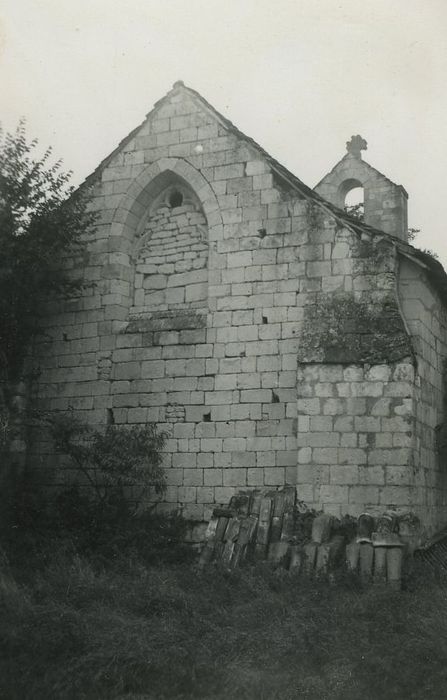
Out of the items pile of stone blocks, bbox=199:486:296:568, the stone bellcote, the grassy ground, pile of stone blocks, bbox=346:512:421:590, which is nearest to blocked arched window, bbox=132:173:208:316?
pile of stone blocks, bbox=199:486:296:568

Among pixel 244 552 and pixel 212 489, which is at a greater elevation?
pixel 212 489

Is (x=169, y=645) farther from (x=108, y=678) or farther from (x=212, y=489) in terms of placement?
(x=212, y=489)

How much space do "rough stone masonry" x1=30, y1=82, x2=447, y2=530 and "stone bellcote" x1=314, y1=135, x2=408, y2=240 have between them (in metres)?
4.51

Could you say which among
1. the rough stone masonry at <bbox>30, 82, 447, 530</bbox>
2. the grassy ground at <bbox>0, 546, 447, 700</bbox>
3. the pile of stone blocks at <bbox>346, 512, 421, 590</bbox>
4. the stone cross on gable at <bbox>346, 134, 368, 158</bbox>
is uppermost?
the stone cross on gable at <bbox>346, 134, 368, 158</bbox>

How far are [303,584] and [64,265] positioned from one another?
6162mm

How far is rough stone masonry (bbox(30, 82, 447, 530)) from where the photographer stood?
938 centimetres

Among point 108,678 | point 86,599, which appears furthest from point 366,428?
point 108,678

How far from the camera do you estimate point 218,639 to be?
250 inches

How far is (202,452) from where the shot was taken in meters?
10.3

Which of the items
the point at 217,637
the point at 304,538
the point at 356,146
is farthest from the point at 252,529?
the point at 356,146

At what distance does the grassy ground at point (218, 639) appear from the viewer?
569 cm

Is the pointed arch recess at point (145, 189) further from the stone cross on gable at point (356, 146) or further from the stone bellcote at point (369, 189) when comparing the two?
the stone cross on gable at point (356, 146)

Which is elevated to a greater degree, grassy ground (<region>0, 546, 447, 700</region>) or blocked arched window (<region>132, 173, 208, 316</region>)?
Answer: blocked arched window (<region>132, 173, 208, 316</region>)

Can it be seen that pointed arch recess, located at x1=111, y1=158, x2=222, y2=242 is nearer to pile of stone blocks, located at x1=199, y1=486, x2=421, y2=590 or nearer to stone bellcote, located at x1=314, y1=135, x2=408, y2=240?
pile of stone blocks, located at x1=199, y1=486, x2=421, y2=590
